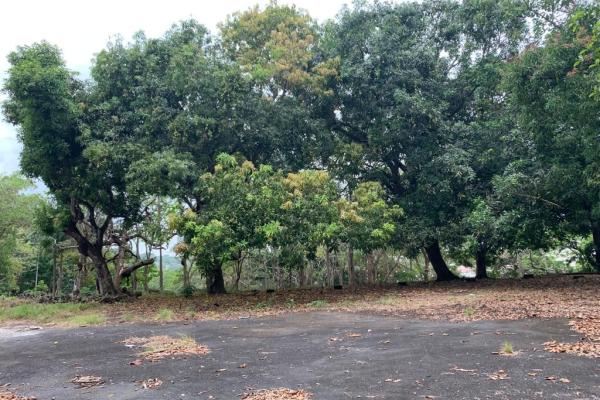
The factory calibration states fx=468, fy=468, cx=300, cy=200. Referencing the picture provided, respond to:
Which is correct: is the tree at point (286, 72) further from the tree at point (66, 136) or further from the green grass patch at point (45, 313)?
the green grass patch at point (45, 313)

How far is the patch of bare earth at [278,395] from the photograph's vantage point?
474 cm

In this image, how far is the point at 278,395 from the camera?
4.84m

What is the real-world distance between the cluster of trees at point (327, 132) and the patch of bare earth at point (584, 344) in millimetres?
6272

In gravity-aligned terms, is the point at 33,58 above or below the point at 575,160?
above

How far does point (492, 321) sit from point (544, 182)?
6.99 meters

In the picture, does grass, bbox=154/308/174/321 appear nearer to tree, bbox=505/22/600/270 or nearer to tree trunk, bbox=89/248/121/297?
tree trunk, bbox=89/248/121/297


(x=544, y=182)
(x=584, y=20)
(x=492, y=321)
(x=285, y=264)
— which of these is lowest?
(x=492, y=321)

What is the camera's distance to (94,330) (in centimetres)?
1076

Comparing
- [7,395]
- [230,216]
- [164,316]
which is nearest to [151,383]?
[7,395]

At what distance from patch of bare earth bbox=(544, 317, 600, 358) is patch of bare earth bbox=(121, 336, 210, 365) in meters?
5.02

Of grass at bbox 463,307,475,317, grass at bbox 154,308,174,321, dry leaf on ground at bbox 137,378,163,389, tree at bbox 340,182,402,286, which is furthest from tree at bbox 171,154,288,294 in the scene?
dry leaf on ground at bbox 137,378,163,389

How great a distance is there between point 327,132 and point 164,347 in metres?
12.0

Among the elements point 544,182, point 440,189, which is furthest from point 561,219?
point 440,189

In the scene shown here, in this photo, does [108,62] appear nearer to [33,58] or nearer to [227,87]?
[33,58]
